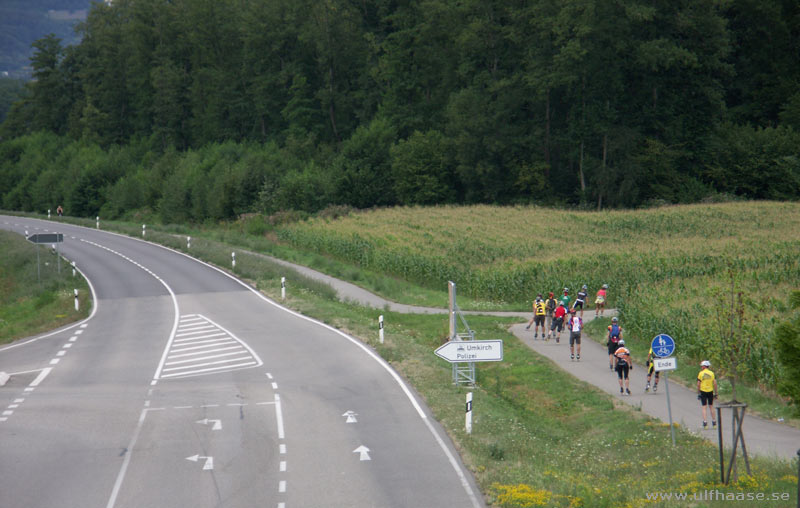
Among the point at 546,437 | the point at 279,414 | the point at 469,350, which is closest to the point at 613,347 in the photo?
the point at 546,437

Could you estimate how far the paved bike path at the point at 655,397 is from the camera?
55.2 ft

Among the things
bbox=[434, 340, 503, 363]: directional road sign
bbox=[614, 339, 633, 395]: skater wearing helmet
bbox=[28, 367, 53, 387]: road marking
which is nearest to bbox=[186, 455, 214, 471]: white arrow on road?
bbox=[434, 340, 503, 363]: directional road sign

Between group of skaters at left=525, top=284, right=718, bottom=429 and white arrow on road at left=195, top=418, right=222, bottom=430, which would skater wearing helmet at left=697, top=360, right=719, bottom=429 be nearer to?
group of skaters at left=525, top=284, right=718, bottom=429

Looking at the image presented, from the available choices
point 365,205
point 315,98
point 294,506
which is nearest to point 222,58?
point 315,98

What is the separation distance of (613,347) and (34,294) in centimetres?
2908

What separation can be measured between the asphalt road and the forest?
156 feet

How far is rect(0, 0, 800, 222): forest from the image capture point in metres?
72.8

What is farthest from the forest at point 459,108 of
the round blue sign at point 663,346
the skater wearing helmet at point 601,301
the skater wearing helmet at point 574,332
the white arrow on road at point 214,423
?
the round blue sign at point 663,346

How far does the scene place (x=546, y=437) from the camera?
62.6 feet

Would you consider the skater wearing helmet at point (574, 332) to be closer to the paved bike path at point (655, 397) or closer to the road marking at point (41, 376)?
the paved bike path at point (655, 397)

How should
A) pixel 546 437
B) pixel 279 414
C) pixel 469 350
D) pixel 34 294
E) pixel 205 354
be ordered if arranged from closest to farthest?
pixel 279 414
pixel 469 350
pixel 546 437
pixel 205 354
pixel 34 294

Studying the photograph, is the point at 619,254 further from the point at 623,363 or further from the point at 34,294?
the point at 34,294

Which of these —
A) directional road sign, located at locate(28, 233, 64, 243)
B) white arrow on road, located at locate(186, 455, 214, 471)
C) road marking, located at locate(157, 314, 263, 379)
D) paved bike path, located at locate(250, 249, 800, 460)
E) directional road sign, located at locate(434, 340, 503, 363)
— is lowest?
paved bike path, located at locate(250, 249, 800, 460)

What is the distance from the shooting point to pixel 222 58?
103312 mm
